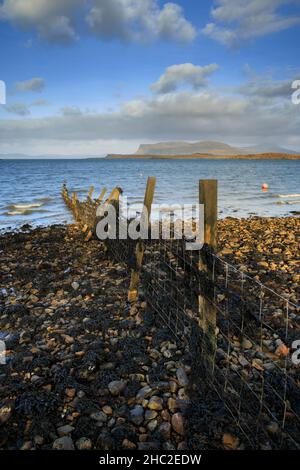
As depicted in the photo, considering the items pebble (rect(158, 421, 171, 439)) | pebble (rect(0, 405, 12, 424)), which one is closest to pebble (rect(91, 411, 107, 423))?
pebble (rect(158, 421, 171, 439))

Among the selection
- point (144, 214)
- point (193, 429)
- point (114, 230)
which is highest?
point (144, 214)

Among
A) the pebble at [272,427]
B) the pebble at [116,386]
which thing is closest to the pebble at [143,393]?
the pebble at [116,386]

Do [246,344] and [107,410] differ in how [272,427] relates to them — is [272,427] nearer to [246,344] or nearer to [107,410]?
[246,344]

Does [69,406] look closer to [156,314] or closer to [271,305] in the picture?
[156,314]

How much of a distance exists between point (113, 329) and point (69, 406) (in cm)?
197

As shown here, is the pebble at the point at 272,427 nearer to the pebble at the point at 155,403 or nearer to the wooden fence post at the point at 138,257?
the pebble at the point at 155,403

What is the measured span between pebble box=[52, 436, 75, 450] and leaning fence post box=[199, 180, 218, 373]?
2.00 metres

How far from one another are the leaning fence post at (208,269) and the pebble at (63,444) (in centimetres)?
200

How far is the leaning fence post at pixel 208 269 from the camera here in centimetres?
384

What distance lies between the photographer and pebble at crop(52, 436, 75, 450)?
11.4 feet

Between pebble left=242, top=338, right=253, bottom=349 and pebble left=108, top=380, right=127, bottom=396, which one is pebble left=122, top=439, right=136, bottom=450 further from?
pebble left=242, top=338, right=253, bottom=349

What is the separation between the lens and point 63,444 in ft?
11.4

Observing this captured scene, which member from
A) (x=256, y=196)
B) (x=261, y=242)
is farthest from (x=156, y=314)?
(x=256, y=196)

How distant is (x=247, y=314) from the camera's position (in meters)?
3.83
